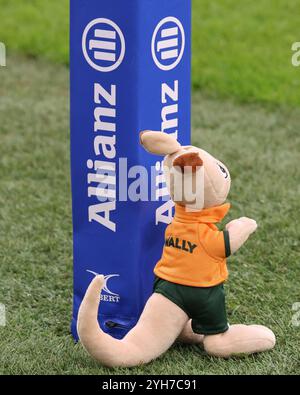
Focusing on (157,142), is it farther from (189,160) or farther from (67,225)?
(67,225)

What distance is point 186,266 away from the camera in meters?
2.74

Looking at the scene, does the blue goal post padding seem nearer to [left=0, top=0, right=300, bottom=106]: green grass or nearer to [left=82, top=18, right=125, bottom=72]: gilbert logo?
[left=82, top=18, right=125, bottom=72]: gilbert logo

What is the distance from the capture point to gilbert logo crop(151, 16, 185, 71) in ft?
9.07

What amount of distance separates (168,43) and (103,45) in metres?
0.18

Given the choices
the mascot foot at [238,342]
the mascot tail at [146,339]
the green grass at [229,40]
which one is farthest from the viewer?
the green grass at [229,40]

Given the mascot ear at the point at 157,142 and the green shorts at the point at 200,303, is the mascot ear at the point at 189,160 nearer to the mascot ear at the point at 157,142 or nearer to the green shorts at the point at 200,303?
the mascot ear at the point at 157,142

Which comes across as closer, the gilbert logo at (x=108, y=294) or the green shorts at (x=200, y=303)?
the green shorts at (x=200, y=303)

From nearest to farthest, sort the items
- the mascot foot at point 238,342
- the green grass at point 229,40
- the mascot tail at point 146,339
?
1. the mascot tail at point 146,339
2. the mascot foot at point 238,342
3. the green grass at point 229,40

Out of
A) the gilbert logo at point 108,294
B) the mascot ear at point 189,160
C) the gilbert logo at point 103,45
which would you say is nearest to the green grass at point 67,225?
the gilbert logo at point 108,294

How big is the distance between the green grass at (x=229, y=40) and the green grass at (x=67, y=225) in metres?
0.20

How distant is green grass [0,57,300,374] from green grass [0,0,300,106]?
20 centimetres

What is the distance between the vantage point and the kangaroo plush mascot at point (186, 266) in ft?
8.95
